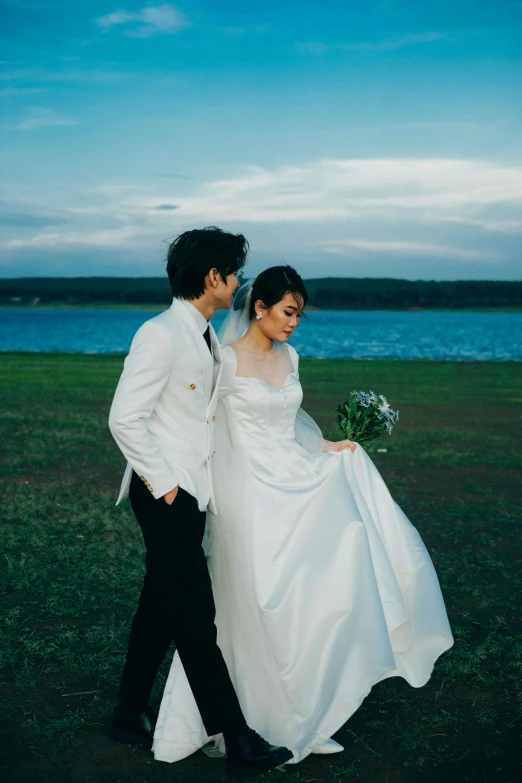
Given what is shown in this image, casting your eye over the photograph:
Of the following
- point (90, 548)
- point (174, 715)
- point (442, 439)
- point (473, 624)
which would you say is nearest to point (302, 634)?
point (174, 715)

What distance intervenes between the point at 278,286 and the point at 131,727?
264cm

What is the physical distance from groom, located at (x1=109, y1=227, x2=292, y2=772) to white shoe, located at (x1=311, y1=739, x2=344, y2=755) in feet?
0.85

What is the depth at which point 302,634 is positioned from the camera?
4.25m

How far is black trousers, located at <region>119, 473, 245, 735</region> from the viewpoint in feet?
13.3

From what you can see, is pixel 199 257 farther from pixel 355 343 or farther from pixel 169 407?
pixel 355 343

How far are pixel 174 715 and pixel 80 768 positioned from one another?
538 mm

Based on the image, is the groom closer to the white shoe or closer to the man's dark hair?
the man's dark hair

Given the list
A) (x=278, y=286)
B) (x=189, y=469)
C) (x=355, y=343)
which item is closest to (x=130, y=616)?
(x=189, y=469)

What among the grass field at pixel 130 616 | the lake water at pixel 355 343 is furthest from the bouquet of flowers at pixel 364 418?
the lake water at pixel 355 343

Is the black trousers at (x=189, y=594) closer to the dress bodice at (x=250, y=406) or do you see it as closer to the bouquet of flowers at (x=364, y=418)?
the dress bodice at (x=250, y=406)

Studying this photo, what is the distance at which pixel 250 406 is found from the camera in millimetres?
4758

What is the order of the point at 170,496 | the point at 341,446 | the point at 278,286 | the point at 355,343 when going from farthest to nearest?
the point at 355,343
the point at 341,446
the point at 278,286
the point at 170,496

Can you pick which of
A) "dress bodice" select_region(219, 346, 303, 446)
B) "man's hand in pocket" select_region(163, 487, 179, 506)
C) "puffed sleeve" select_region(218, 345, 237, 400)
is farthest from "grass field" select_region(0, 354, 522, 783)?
"puffed sleeve" select_region(218, 345, 237, 400)

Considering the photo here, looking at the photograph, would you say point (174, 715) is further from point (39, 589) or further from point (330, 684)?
point (39, 589)
